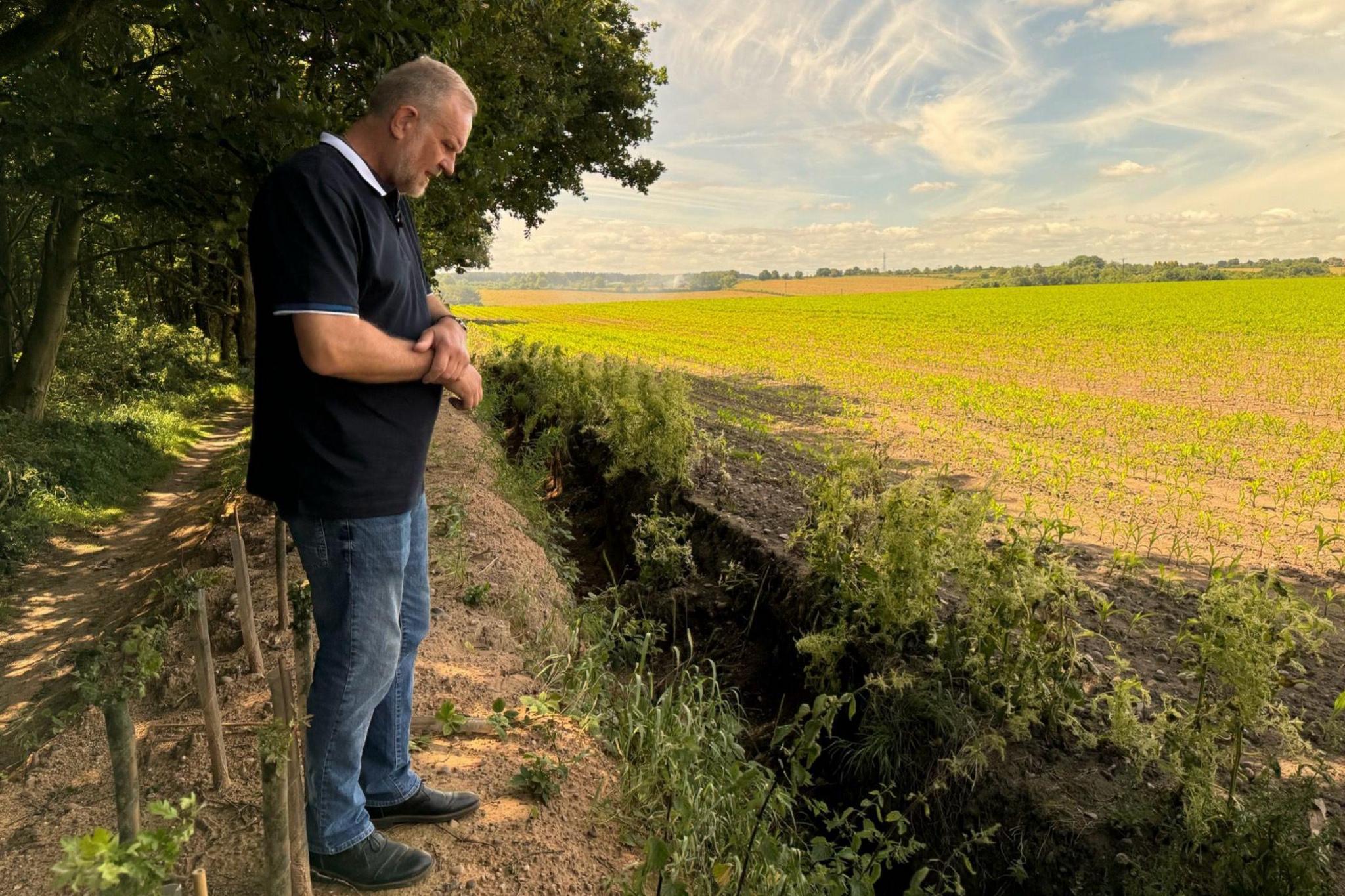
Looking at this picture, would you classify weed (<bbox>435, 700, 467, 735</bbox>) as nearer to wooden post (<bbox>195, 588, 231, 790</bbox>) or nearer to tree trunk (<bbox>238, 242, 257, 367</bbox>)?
wooden post (<bbox>195, 588, 231, 790</bbox>)


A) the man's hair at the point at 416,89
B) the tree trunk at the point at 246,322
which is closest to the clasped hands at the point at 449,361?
the man's hair at the point at 416,89

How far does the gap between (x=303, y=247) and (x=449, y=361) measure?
1.52 ft

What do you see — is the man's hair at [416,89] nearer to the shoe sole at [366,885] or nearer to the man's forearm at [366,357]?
the man's forearm at [366,357]

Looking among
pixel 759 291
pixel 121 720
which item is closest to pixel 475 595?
pixel 121 720

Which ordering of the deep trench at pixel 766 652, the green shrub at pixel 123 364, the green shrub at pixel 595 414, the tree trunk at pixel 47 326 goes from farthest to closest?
the green shrub at pixel 123 364, the tree trunk at pixel 47 326, the green shrub at pixel 595 414, the deep trench at pixel 766 652

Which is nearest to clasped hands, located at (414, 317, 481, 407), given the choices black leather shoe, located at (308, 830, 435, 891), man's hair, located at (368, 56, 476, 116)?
man's hair, located at (368, 56, 476, 116)

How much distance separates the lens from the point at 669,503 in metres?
7.59

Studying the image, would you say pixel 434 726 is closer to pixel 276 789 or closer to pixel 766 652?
pixel 276 789

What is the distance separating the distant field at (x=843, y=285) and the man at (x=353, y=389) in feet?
240

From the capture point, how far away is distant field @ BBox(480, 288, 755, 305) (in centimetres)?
8206

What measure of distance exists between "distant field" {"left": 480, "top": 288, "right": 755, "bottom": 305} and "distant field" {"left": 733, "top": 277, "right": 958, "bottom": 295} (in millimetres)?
3884

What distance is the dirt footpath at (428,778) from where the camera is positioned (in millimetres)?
2531

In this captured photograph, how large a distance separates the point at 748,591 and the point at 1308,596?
13.6 feet

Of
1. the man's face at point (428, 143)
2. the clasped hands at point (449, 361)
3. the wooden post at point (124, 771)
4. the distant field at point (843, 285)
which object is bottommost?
the wooden post at point (124, 771)
